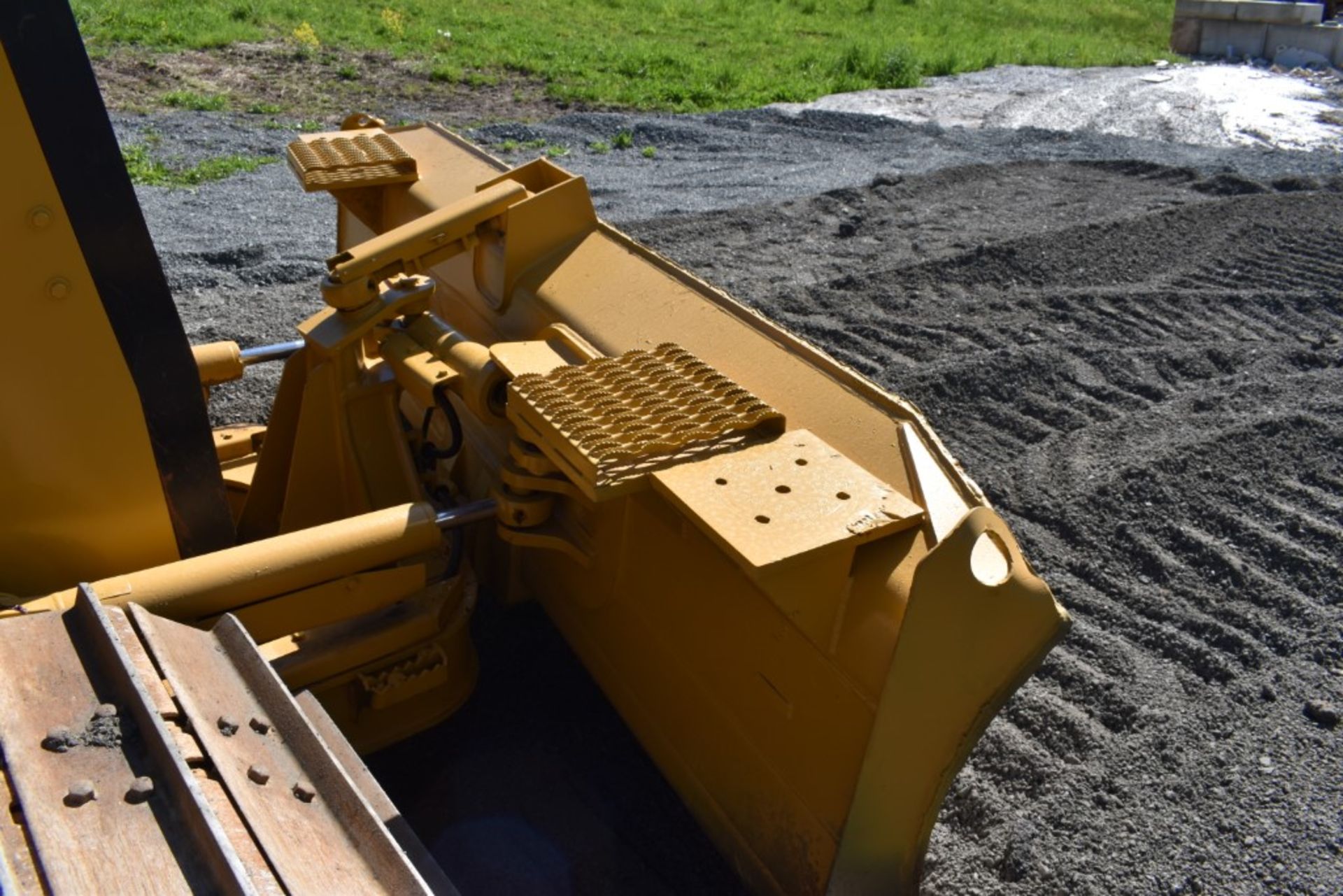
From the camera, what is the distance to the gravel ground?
2.44 meters

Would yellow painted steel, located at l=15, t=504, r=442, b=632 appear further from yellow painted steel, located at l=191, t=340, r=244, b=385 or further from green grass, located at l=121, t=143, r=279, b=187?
green grass, located at l=121, t=143, r=279, b=187

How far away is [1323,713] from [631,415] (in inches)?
81.2

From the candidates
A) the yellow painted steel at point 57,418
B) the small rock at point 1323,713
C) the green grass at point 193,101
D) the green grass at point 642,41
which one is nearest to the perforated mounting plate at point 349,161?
the yellow painted steel at point 57,418

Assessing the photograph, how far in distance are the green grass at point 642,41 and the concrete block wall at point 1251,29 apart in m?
0.45

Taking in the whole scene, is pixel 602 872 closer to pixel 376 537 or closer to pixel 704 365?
pixel 376 537

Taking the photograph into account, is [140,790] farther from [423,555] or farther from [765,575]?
[423,555]

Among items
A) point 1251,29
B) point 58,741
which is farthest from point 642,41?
point 58,741

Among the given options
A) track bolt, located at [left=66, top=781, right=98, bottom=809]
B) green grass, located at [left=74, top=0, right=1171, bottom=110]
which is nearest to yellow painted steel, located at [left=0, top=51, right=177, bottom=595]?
track bolt, located at [left=66, top=781, right=98, bottom=809]

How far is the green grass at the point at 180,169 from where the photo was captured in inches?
272

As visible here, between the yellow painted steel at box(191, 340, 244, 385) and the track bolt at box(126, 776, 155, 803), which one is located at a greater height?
the track bolt at box(126, 776, 155, 803)

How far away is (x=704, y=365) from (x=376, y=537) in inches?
25.9

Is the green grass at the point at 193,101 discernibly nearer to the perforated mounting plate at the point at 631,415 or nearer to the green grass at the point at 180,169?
the green grass at the point at 180,169

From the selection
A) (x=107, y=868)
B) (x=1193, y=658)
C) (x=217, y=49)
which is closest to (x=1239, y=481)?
(x=1193, y=658)

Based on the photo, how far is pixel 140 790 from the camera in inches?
48.9
